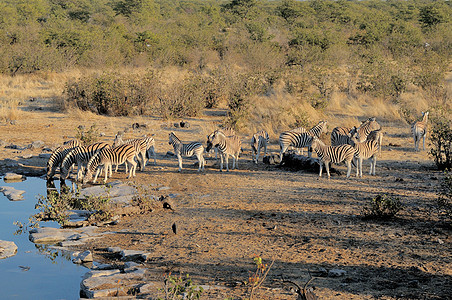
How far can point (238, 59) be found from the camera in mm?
32594

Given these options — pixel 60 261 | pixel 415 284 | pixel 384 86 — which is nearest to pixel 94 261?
pixel 60 261

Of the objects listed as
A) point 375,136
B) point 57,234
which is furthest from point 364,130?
point 57,234

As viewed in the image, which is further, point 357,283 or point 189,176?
point 189,176

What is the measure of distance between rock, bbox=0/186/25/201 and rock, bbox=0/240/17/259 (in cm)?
281

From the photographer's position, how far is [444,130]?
1290cm

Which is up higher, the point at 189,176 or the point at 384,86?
the point at 384,86

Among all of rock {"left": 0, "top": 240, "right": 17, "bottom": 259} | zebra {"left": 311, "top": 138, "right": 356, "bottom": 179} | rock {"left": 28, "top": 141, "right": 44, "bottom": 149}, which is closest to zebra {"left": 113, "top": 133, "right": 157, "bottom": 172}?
rock {"left": 28, "top": 141, "right": 44, "bottom": 149}

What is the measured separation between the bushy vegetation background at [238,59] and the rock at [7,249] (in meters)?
9.87

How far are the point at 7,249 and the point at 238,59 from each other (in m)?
25.8

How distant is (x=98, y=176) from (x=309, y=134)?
5.20 m

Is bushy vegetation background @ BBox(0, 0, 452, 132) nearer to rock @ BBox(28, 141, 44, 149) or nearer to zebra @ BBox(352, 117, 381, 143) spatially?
zebra @ BBox(352, 117, 381, 143)

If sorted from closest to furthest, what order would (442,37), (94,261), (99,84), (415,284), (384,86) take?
(415,284) → (94,261) → (99,84) → (384,86) → (442,37)

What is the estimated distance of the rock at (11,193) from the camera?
36.0 feet

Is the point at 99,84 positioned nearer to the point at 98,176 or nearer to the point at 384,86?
the point at 98,176
